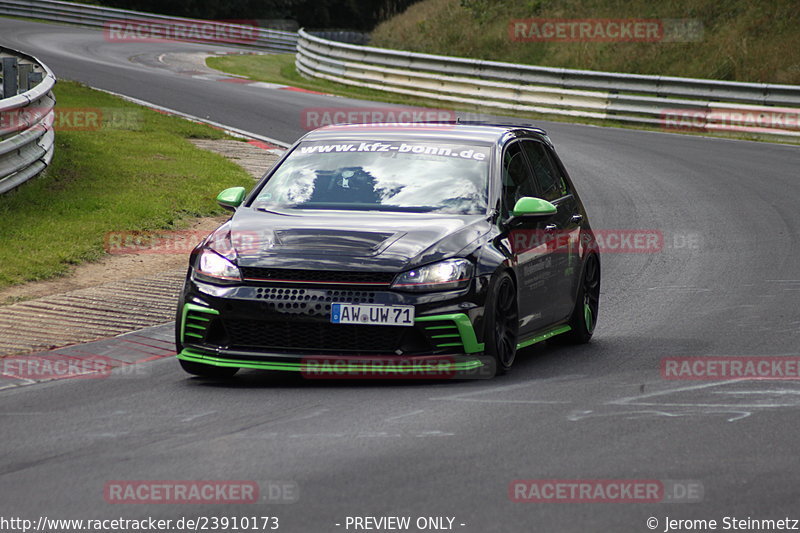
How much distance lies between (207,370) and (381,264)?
1.34 meters

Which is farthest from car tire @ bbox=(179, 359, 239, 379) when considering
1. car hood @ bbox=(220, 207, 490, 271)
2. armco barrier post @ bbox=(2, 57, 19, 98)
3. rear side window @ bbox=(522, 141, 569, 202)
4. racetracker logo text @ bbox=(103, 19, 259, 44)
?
racetracker logo text @ bbox=(103, 19, 259, 44)

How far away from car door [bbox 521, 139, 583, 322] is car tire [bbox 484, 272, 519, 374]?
0.90 m

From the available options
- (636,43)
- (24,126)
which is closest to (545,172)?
(24,126)

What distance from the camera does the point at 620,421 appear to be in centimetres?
677

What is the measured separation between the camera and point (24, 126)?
13922 millimetres

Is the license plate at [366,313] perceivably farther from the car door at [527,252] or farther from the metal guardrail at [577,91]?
the metal guardrail at [577,91]

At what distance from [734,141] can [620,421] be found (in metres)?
19.2

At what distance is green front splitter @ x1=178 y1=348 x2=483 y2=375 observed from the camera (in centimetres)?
748

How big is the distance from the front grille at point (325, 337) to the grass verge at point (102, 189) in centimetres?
396

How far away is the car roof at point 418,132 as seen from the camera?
29.8 ft

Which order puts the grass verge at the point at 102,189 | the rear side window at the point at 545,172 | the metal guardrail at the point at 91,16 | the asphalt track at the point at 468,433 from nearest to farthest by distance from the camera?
the asphalt track at the point at 468,433 < the rear side window at the point at 545,172 < the grass verge at the point at 102,189 < the metal guardrail at the point at 91,16

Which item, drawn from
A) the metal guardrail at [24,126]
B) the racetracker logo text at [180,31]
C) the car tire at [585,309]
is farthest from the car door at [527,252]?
the racetracker logo text at [180,31]

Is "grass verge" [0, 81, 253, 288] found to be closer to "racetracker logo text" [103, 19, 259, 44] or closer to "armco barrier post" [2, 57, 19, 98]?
"armco barrier post" [2, 57, 19, 98]

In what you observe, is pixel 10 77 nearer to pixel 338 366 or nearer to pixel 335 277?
pixel 335 277
